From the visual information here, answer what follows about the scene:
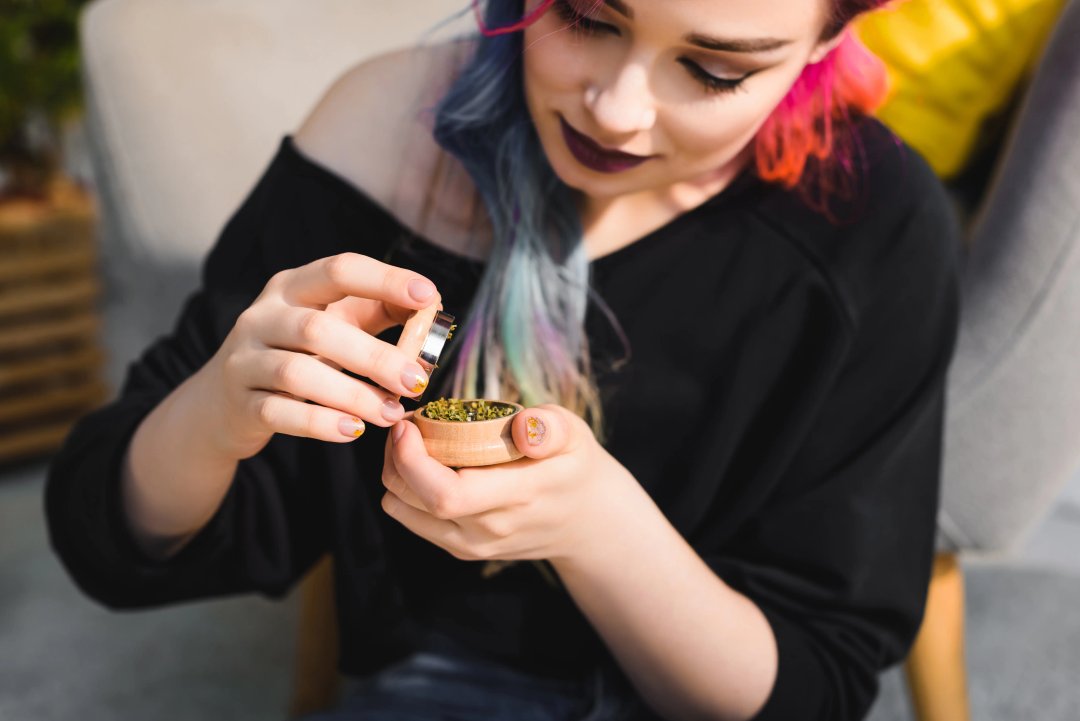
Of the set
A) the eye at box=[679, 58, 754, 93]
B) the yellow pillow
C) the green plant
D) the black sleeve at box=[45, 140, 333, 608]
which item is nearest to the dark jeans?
the black sleeve at box=[45, 140, 333, 608]

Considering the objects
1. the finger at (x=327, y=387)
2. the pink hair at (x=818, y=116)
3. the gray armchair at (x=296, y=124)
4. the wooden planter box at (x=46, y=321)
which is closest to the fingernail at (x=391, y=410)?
the finger at (x=327, y=387)

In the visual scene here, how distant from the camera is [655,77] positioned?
671 millimetres

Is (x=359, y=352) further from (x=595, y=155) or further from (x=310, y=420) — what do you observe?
(x=595, y=155)

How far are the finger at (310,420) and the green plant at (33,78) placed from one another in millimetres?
1366

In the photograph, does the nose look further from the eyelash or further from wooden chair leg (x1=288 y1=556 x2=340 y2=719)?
wooden chair leg (x1=288 y1=556 x2=340 y2=719)

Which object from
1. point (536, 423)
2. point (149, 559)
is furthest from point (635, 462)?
point (149, 559)

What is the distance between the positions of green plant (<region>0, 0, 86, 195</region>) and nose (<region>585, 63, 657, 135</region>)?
4.39 ft

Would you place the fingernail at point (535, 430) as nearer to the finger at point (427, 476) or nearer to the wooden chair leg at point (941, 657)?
the finger at point (427, 476)

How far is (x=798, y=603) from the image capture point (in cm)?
84

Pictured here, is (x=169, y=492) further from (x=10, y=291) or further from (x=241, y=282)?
(x=10, y=291)

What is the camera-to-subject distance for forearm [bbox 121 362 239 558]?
706 mm

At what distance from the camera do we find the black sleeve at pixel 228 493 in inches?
33.0

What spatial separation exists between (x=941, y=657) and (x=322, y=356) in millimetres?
858

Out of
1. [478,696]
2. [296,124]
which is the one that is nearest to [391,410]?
[478,696]
